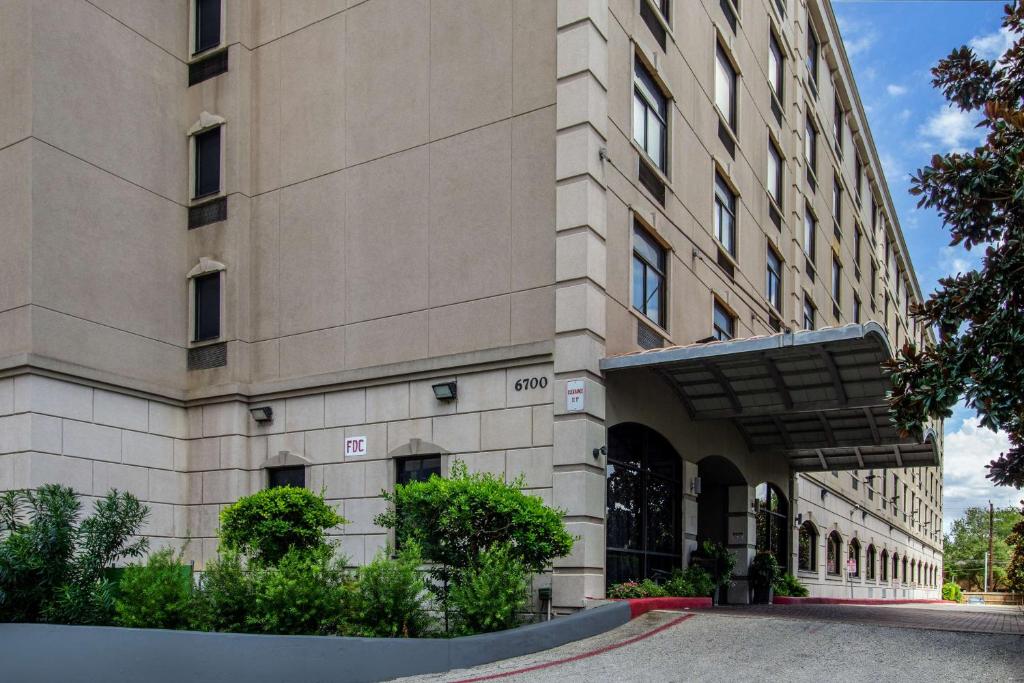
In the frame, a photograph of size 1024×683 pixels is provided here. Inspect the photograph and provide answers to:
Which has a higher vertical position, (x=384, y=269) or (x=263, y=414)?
(x=384, y=269)

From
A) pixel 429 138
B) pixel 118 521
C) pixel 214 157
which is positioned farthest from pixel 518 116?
pixel 118 521

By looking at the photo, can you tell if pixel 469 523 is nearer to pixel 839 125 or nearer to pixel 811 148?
pixel 811 148

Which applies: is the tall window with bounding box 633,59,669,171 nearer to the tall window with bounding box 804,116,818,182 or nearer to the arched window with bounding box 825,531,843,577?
the tall window with bounding box 804,116,818,182

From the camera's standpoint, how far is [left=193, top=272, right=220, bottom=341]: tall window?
21.2m

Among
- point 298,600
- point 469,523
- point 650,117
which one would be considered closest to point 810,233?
→ point 650,117

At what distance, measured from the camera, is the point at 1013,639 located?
46.1 feet

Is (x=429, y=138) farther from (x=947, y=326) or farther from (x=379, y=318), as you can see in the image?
(x=947, y=326)

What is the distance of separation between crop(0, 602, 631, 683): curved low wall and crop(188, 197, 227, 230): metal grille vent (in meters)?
10.0

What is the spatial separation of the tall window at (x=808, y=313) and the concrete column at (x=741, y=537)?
353 inches

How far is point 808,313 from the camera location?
32.7 metres

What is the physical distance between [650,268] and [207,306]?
30.4 ft

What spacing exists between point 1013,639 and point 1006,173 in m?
6.41

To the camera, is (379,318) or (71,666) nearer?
(71,666)

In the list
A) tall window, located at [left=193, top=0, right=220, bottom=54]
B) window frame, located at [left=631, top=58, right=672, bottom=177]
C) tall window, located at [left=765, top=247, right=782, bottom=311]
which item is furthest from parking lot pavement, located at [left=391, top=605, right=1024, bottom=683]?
tall window, located at [left=193, top=0, right=220, bottom=54]
